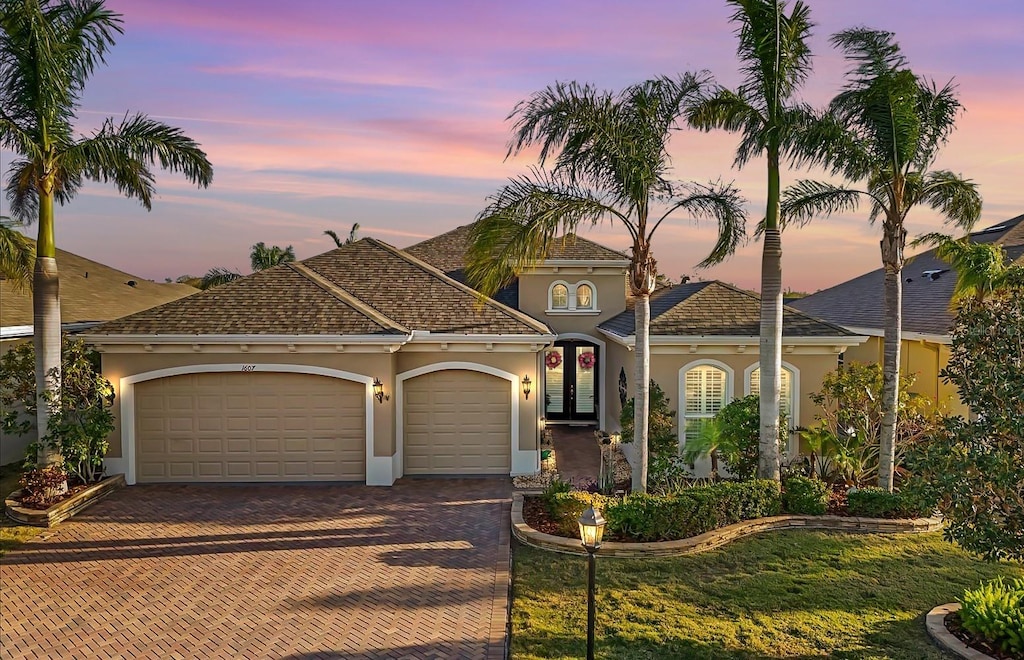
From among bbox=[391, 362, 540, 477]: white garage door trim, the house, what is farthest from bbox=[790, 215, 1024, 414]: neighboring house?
bbox=[391, 362, 540, 477]: white garage door trim

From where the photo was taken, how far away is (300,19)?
12461mm

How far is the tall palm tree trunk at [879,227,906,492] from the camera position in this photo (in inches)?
436

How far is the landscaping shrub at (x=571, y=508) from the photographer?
9.93 meters

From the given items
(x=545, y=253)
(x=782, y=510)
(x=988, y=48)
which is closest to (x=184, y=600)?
(x=545, y=253)

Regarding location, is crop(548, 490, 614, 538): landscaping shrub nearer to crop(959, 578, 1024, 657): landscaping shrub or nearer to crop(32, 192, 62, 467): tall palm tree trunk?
crop(959, 578, 1024, 657): landscaping shrub

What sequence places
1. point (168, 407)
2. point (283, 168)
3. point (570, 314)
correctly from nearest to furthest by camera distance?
point (168, 407) < point (283, 168) < point (570, 314)

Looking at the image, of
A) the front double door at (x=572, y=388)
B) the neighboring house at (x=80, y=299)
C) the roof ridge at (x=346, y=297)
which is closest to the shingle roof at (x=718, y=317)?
the front double door at (x=572, y=388)

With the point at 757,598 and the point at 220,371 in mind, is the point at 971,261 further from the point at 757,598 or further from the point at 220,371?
the point at 220,371

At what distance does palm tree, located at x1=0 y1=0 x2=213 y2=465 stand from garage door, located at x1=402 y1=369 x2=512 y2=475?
6.67 m

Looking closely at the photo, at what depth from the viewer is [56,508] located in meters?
10.7

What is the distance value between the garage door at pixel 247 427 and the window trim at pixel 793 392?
8955mm

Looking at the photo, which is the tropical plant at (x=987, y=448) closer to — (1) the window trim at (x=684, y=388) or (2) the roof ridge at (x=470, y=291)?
(1) the window trim at (x=684, y=388)

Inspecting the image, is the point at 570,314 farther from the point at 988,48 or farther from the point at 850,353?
the point at 988,48

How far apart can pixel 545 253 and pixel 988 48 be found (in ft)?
33.1
